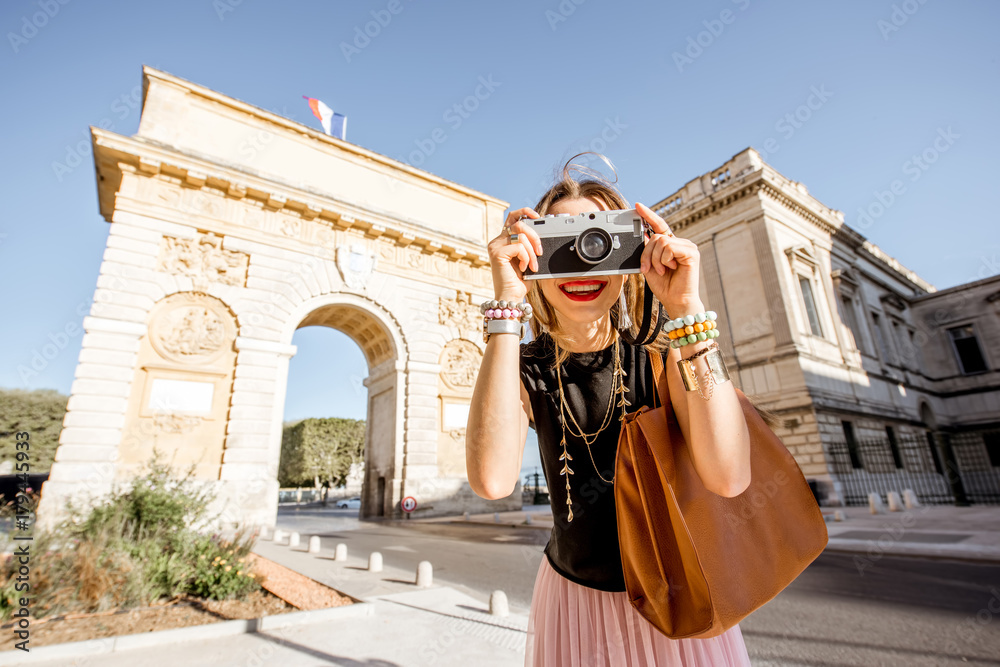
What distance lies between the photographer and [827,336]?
19266 millimetres

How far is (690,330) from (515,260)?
1.68 ft

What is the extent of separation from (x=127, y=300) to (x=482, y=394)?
14.7 metres

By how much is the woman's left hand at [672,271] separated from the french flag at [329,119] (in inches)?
786

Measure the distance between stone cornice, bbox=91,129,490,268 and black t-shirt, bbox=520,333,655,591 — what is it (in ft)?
51.5

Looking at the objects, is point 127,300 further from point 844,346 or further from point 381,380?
point 844,346

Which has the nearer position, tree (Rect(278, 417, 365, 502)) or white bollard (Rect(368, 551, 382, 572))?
white bollard (Rect(368, 551, 382, 572))

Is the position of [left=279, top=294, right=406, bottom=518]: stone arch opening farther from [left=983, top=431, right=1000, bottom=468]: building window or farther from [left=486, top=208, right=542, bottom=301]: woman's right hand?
[left=983, top=431, right=1000, bottom=468]: building window

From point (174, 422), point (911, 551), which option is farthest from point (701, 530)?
point (174, 422)

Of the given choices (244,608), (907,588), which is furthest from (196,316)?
(907,588)

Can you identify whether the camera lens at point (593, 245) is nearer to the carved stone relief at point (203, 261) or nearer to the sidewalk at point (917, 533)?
the sidewalk at point (917, 533)

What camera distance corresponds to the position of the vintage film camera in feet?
4.13

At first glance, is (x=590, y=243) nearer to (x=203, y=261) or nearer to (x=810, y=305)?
(x=203, y=261)

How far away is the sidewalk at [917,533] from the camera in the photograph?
732 centimetres

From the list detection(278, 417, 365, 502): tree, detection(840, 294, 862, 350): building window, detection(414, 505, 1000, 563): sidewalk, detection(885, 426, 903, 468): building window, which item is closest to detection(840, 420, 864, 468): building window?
detection(414, 505, 1000, 563): sidewalk
